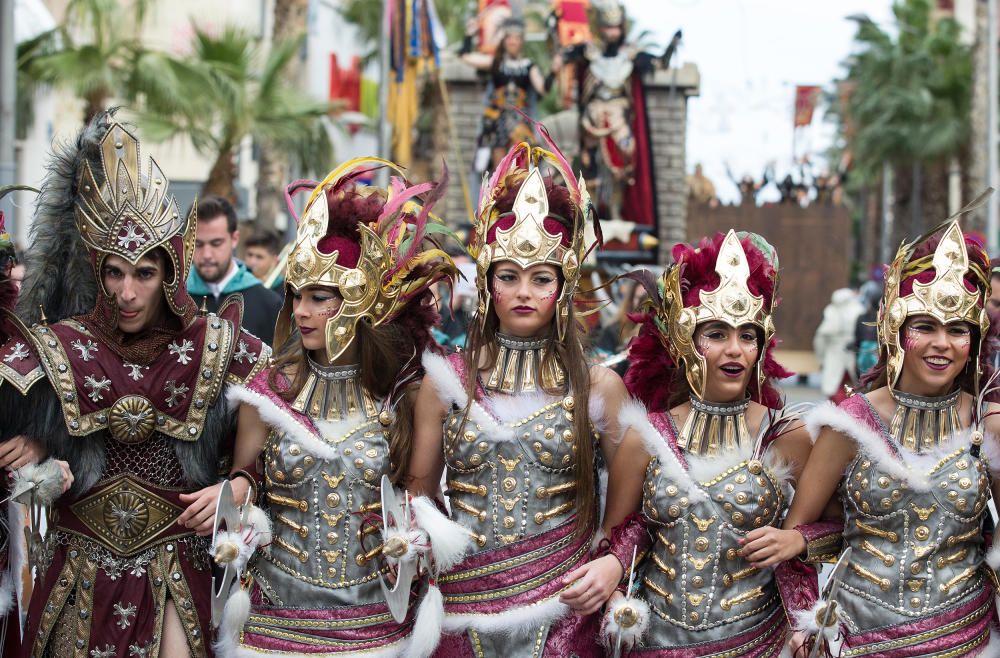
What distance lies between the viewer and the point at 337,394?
197 inches

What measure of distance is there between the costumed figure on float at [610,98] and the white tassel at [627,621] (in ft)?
60.3

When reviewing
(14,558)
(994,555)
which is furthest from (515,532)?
(14,558)

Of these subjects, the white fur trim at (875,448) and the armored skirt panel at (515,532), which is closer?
the white fur trim at (875,448)

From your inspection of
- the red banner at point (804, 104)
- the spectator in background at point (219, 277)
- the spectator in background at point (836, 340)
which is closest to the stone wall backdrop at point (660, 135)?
the spectator in background at point (836, 340)

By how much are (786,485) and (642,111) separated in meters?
19.1

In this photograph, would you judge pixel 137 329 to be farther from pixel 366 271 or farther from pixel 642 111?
pixel 642 111

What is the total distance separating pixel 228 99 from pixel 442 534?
45.2ft

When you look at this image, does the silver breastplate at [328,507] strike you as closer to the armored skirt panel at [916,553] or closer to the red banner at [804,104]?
the armored skirt panel at [916,553]

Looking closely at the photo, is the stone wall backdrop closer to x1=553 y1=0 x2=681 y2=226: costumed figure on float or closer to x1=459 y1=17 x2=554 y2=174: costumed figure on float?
x1=553 y1=0 x2=681 y2=226: costumed figure on float

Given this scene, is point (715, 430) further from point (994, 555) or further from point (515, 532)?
point (994, 555)

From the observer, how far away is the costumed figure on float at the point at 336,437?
4738 mm

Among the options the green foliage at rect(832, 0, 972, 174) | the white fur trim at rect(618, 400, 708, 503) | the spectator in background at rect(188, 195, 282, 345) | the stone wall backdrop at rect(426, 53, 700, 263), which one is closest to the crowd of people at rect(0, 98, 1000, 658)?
the white fur trim at rect(618, 400, 708, 503)

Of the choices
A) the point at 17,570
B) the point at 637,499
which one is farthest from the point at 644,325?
the point at 17,570

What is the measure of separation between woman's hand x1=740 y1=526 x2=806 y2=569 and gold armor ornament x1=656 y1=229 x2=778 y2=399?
52cm
